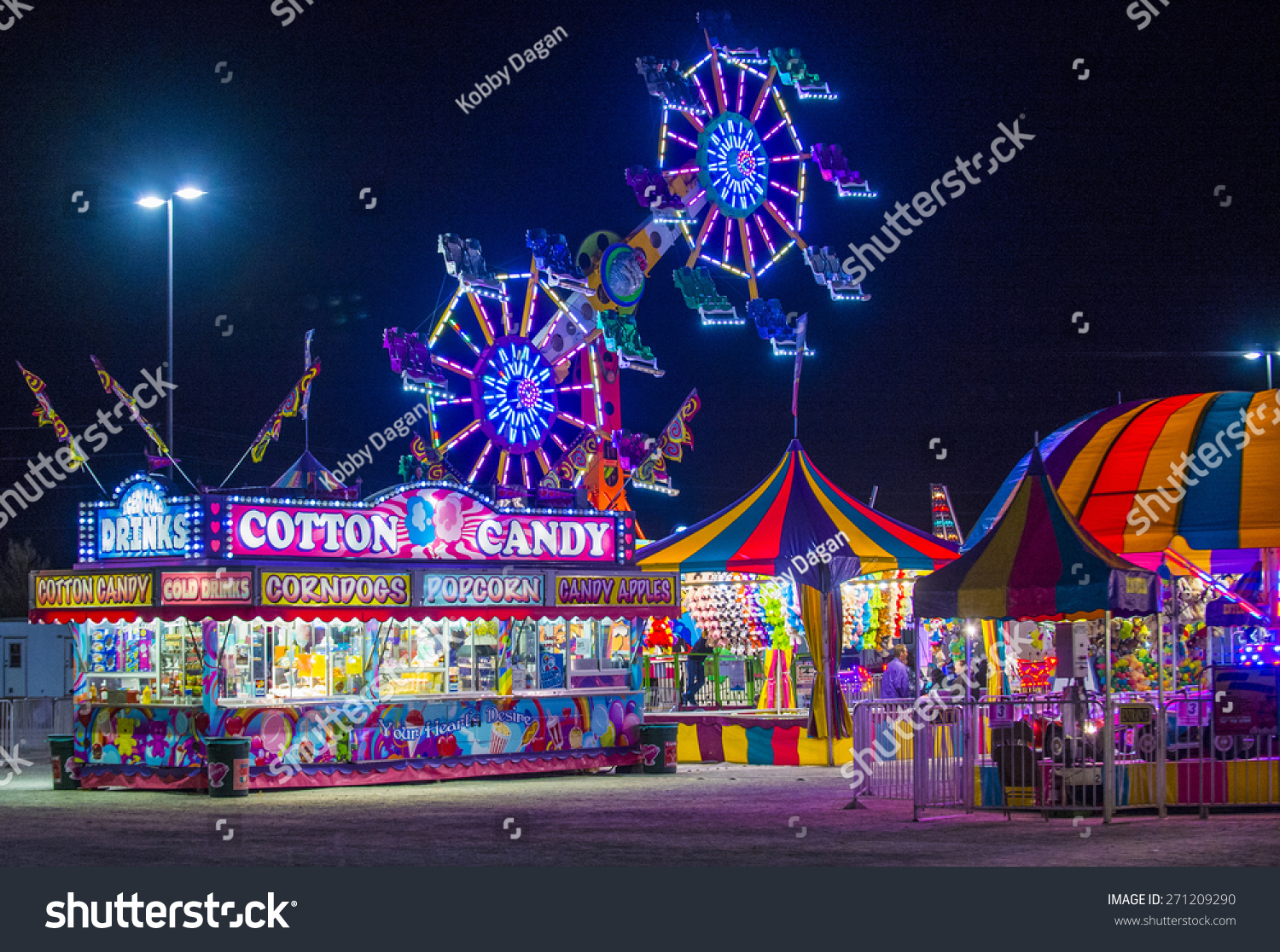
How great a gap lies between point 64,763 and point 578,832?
29.4 ft

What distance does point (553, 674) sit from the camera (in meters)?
22.5

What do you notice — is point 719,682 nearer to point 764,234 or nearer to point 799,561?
point 799,561

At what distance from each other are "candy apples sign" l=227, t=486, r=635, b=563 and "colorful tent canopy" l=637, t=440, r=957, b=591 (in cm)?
221

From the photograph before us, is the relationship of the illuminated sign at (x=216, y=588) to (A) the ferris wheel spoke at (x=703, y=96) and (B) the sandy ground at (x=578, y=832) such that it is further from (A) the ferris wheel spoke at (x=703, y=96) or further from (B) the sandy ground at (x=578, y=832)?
(A) the ferris wheel spoke at (x=703, y=96)

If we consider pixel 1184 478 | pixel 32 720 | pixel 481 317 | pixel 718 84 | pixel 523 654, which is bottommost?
pixel 32 720

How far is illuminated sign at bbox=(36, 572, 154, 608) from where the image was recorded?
63.7ft

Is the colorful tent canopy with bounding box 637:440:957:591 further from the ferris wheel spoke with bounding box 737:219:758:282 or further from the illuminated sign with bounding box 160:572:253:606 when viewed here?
the illuminated sign with bounding box 160:572:253:606

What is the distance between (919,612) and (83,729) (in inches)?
423

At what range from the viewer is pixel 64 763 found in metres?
20.2

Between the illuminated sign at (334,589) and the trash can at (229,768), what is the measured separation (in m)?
1.68

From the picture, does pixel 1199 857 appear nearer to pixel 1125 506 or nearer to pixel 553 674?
pixel 553 674

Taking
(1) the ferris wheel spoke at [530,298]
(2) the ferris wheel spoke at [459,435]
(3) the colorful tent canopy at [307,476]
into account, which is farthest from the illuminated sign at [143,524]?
(1) the ferris wheel spoke at [530,298]

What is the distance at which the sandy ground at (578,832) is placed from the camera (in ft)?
40.2

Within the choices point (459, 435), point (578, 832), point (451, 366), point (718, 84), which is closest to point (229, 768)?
point (578, 832)
